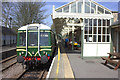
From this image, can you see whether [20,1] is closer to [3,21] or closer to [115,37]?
[3,21]

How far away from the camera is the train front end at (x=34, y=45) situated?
25.3 ft

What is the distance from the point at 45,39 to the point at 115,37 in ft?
20.1

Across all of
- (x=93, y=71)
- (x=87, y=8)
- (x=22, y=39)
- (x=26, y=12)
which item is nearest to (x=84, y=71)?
(x=93, y=71)

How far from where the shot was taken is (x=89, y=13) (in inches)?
398

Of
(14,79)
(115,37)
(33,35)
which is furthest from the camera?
(115,37)

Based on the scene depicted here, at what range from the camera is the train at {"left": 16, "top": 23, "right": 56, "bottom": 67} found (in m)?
7.73

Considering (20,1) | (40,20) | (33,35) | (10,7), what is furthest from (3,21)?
(33,35)

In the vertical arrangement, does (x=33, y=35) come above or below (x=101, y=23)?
below

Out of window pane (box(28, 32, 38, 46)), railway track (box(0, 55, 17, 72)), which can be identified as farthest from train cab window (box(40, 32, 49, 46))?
railway track (box(0, 55, 17, 72))

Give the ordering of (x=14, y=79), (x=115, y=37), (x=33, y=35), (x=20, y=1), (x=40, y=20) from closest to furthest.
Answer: (x=14, y=79), (x=33, y=35), (x=115, y=37), (x=20, y=1), (x=40, y=20)

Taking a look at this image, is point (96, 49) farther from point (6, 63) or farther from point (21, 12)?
point (21, 12)

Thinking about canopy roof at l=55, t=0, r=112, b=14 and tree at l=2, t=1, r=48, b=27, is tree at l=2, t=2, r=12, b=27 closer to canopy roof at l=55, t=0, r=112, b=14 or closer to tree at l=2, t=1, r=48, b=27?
tree at l=2, t=1, r=48, b=27

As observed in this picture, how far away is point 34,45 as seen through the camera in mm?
7918

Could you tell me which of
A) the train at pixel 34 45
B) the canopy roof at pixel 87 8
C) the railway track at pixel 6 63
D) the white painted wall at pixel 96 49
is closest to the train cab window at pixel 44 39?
the train at pixel 34 45
